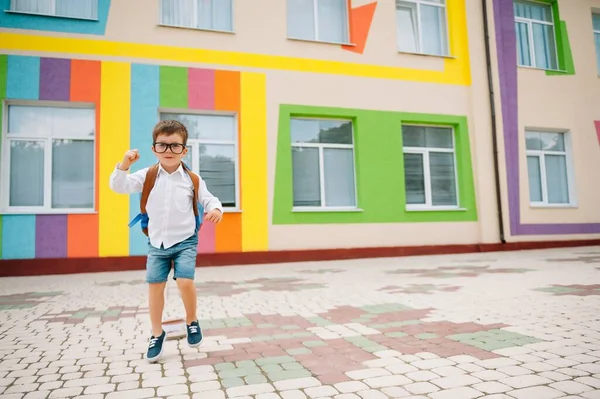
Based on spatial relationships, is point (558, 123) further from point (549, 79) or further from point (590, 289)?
point (590, 289)

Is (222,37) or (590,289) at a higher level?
(222,37)

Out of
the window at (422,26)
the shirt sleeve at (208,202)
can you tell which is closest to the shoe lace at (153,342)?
the shirt sleeve at (208,202)

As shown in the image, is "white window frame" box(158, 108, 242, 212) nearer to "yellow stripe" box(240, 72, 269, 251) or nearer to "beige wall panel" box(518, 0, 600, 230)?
"yellow stripe" box(240, 72, 269, 251)

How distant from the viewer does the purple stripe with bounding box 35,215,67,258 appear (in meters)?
8.38

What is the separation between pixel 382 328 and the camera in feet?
11.3

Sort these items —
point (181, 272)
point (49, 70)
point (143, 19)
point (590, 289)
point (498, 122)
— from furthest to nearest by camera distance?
point (498, 122) → point (143, 19) → point (49, 70) → point (590, 289) → point (181, 272)

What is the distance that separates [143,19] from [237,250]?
17.3 ft

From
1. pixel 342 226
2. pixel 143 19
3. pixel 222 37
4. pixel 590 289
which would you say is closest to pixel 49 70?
pixel 143 19

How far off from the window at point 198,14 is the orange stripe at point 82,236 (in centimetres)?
454

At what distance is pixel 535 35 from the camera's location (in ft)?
42.9

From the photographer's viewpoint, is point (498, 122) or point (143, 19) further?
point (498, 122)

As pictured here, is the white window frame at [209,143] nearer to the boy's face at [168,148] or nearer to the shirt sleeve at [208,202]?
the shirt sleeve at [208,202]

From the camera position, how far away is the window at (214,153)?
9.70 m

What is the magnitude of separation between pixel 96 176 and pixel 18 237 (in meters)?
1.78
